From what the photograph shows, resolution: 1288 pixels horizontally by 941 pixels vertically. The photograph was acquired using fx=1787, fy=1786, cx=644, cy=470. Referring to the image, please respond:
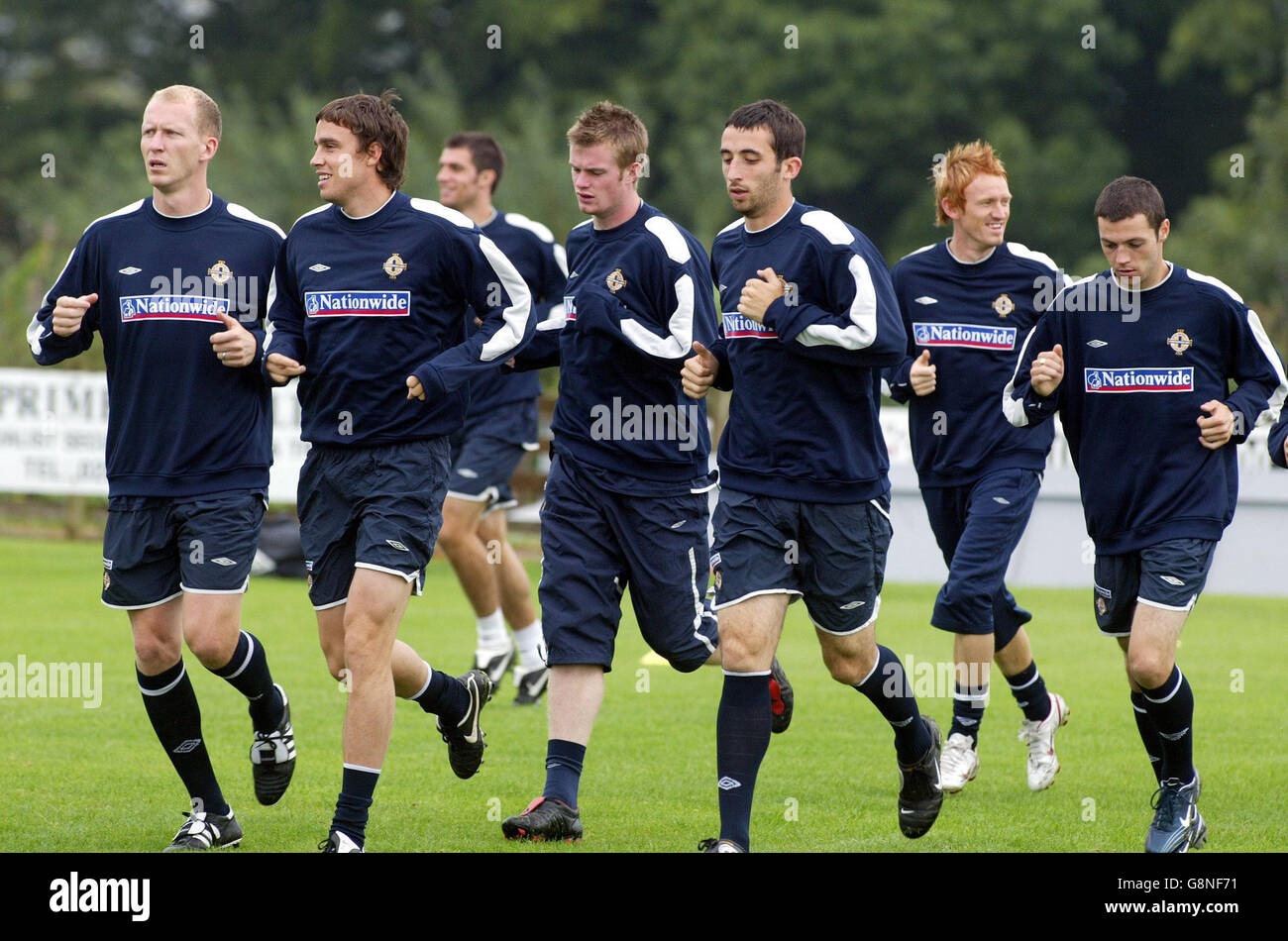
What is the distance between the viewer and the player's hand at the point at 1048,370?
6.10m

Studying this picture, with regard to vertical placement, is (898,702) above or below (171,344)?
below

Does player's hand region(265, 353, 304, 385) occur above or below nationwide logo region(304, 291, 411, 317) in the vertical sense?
below

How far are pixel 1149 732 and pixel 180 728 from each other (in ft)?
11.1

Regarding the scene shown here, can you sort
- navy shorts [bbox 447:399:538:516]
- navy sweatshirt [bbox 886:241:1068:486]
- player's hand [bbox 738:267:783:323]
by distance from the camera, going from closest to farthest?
player's hand [bbox 738:267:783:323] < navy sweatshirt [bbox 886:241:1068:486] < navy shorts [bbox 447:399:538:516]

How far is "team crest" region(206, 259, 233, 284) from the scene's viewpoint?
5.97 metres

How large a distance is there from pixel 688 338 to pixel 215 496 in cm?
168

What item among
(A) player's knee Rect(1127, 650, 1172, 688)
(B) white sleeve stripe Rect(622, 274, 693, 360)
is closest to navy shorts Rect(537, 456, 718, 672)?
(B) white sleeve stripe Rect(622, 274, 693, 360)

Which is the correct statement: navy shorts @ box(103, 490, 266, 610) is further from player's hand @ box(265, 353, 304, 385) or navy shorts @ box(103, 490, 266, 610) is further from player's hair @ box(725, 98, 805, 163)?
player's hair @ box(725, 98, 805, 163)

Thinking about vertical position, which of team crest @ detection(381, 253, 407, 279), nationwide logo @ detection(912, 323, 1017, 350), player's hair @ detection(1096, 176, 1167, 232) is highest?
player's hair @ detection(1096, 176, 1167, 232)

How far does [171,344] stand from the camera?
5.89 metres

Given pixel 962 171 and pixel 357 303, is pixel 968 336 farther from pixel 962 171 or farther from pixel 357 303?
pixel 357 303

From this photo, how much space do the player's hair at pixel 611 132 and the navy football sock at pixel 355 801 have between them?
88.1 inches

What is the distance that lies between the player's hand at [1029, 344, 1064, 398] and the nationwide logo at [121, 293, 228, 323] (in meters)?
2.78

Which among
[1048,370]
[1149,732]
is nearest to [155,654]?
[1048,370]
